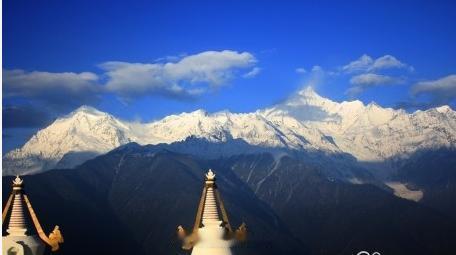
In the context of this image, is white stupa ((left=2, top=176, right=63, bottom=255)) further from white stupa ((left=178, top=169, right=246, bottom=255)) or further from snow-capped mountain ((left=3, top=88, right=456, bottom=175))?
snow-capped mountain ((left=3, top=88, right=456, bottom=175))

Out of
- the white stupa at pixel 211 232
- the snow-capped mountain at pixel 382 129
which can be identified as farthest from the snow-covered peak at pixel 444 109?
the white stupa at pixel 211 232

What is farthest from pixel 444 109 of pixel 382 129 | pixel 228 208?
pixel 228 208

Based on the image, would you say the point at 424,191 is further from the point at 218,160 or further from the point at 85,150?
the point at 85,150

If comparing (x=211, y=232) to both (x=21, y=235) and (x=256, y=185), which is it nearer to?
(x=21, y=235)

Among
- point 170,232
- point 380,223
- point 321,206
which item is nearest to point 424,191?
point 321,206

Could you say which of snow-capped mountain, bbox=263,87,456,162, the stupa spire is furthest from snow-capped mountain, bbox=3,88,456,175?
the stupa spire
